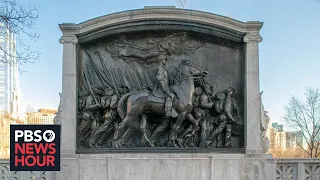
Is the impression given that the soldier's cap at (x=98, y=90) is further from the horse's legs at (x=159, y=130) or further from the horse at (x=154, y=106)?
the horse's legs at (x=159, y=130)

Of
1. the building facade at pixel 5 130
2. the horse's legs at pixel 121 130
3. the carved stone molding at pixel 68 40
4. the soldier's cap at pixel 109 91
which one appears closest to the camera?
the horse's legs at pixel 121 130

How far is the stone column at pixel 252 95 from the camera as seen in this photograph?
28.9 feet

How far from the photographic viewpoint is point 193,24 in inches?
357

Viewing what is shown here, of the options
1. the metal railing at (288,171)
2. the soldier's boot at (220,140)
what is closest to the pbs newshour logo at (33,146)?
the metal railing at (288,171)

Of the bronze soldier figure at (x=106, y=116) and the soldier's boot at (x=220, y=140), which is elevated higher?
the bronze soldier figure at (x=106, y=116)

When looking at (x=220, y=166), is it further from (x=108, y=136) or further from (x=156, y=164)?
(x=108, y=136)

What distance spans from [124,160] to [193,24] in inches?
152

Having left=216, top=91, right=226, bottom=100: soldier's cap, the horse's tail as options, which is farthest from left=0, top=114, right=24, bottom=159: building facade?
left=216, top=91, right=226, bottom=100: soldier's cap

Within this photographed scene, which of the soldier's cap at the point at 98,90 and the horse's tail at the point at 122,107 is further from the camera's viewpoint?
the soldier's cap at the point at 98,90

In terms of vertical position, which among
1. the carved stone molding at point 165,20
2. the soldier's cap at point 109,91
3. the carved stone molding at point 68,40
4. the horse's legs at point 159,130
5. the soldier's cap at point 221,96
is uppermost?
the carved stone molding at point 165,20

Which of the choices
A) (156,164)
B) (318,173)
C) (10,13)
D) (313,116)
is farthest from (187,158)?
(313,116)

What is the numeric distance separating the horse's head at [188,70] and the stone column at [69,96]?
2739 mm

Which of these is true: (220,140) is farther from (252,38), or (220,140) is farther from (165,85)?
(252,38)

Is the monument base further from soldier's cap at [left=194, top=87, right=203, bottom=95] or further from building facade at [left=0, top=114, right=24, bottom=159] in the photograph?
building facade at [left=0, top=114, right=24, bottom=159]
